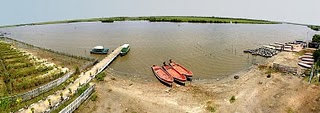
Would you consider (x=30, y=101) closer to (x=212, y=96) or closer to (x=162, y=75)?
(x=162, y=75)

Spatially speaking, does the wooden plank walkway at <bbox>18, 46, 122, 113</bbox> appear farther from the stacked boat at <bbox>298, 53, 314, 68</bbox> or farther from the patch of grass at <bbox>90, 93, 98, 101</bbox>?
the stacked boat at <bbox>298, 53, 314, 68</bbox>

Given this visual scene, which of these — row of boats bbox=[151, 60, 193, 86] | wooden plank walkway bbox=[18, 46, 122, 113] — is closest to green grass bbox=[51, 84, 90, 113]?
wooden plank walkway bbox=[18, 46, 122, 113]

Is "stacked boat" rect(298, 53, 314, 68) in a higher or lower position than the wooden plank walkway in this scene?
higher

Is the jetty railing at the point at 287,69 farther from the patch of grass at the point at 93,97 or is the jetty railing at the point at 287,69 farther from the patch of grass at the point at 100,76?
the patch of grass at the point at 93,97

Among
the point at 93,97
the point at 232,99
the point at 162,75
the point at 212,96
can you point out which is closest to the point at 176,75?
the point at 162,75

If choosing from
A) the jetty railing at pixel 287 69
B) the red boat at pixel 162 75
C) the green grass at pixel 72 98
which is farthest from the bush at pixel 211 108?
the jetty railing at pixel 287 69

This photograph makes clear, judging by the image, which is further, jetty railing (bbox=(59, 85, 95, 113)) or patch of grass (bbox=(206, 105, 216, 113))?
patch of grass (bbox=(206, 105, 216, 113))

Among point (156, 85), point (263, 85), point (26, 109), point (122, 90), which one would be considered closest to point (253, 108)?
point (263, 85)
